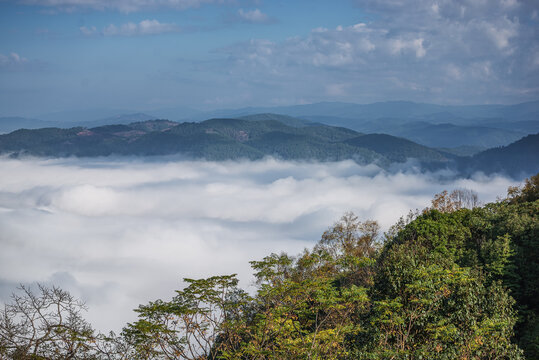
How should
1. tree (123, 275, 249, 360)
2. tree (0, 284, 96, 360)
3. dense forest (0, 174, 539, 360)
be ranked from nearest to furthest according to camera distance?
tree (0, 284, 96, 360)
dense forest (0, 174, 539, 360)
tree (123, 275, 249, 360)

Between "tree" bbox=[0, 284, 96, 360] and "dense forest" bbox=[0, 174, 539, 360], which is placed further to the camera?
"dense forest" bbox=[0, 174, 539, 360]

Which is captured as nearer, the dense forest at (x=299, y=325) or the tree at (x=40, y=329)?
the tree at (x=40, y=329)

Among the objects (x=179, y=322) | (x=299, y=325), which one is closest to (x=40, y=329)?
(x=179, y=322)

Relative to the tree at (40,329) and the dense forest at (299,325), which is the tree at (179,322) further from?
the tree at (40,329)

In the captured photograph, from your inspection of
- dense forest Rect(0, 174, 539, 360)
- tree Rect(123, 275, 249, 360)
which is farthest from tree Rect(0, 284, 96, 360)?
tree Rect(123, 275, 249, 360)

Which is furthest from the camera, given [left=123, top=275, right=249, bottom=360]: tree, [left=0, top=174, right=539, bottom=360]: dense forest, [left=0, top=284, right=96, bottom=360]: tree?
[left=123, top=275, right=249, bottom=360]: tree

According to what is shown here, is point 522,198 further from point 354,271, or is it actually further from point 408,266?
point 408,266

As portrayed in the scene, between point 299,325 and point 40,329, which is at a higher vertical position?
point 40,329

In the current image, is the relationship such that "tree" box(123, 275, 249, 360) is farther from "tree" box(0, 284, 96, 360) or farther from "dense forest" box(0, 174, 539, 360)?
"tree" box(0, 284, 96, 360)

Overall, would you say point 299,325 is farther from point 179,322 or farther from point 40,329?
point 40,329

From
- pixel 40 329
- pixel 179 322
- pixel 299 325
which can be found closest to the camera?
pixel 40 329

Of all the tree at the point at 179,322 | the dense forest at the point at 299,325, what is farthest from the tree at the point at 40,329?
the tree at the point at 179,322

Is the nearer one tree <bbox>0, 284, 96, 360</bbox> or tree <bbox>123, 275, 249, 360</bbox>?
tree <bbox>0, 284, 96, 360</bbox>

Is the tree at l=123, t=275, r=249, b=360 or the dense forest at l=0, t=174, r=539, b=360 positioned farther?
the tree at l=123, t=275, r=249, b=360
